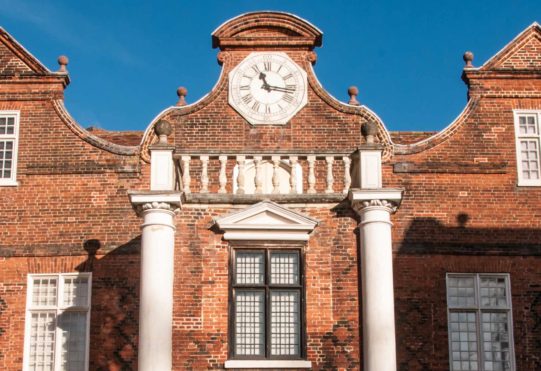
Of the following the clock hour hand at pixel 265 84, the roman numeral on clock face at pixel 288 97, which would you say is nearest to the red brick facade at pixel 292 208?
the roman numeral on clock face at pixel 288 97

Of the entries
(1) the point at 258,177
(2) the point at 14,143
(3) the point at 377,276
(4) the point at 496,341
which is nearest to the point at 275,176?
(1) the point at 258,177

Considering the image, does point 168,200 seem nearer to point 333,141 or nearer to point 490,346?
point 333,141

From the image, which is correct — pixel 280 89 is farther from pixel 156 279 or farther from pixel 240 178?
pixel 156 279

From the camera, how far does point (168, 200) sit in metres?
19.0

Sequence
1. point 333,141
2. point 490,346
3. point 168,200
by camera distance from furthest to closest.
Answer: point 333,141 < point 490,346 < point 168,200

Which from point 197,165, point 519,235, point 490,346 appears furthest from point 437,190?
point 197,165

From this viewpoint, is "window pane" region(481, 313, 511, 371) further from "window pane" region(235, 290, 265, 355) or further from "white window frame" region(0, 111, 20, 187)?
"white window frame" region(0, 111, 20, 187)

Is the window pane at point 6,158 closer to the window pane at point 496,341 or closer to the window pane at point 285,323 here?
the window pane at point 285,323

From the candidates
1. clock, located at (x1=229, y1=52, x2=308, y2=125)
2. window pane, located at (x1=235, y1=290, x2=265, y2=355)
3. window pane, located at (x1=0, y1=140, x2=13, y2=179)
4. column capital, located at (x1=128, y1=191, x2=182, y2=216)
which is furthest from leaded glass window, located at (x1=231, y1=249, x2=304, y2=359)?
window pane, located at (x1=0, y1=140, x2=13, y2=179)

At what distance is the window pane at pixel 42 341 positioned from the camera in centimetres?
2067

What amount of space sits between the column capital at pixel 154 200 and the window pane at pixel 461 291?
5700mm

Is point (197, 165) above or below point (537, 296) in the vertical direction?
above

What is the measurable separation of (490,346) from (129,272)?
7.02 m

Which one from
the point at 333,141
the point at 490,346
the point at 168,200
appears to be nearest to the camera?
the point at 168,200
